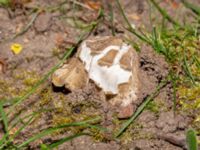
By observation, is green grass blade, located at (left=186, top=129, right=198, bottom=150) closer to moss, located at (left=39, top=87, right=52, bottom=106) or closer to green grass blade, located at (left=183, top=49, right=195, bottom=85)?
green grass blade, located at (left=183, top=49, right=195, bottom=85)

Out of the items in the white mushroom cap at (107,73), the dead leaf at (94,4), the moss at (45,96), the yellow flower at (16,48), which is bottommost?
the moss at (45,96)

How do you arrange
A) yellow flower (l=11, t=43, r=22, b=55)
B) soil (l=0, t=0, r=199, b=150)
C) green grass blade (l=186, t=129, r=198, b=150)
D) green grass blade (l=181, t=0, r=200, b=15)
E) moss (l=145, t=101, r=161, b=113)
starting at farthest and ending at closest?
green grass blade (l=181, t=0, r=200, b=15) → yellow flower (l=11, t=43, r=22, b=55) → moss (l=145, t=101, r=161, b=113) → soil (l=0, t=0, r=199, b=150) → green grass blade (l=186, t=129, r=198, b=150)

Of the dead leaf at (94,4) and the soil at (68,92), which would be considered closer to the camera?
the soil at (68,92)

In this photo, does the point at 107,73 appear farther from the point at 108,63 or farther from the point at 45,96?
the point at 45,96

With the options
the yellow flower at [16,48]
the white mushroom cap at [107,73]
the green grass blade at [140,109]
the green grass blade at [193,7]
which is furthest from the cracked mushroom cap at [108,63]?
the green grass blade at [193,7]

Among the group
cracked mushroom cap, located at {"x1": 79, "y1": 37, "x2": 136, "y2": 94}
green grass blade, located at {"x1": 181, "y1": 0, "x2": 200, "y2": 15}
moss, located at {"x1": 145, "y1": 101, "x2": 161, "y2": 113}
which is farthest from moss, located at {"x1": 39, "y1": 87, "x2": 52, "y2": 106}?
green grass blade, located at {"x1": 181, "y1": 0, "x2": 200, "y2": 15}

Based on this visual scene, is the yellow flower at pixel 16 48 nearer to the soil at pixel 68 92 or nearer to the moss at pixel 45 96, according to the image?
the soil at pixel 68 92

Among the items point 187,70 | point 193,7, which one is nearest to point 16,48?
point 187,70

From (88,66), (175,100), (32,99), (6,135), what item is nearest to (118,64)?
(88,66)
